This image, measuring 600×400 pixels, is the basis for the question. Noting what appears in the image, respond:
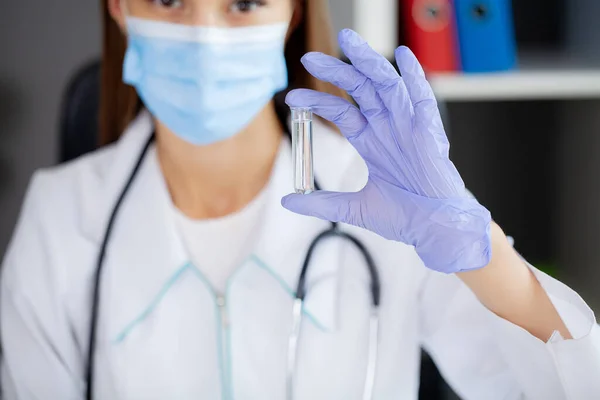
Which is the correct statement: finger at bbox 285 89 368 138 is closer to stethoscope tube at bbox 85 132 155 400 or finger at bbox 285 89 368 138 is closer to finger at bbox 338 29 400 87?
finger at bbox 338 29 400 87

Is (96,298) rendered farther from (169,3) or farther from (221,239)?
(169,3)

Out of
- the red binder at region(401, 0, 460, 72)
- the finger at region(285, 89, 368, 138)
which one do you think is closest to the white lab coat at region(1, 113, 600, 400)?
the finger at region(285, 89, 368, 138)

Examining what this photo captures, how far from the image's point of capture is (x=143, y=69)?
867mm

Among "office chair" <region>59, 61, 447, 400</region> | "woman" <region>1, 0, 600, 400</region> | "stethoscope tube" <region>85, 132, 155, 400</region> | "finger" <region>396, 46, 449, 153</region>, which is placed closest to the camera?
"finger" <region>396, 46, 449, 153</region>

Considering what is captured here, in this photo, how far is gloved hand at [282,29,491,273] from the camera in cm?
66

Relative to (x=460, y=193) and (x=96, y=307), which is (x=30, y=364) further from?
(x=460, y=193)

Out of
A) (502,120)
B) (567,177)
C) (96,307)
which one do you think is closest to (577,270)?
(567,177)

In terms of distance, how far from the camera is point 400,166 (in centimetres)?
68

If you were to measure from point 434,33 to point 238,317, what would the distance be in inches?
24.3

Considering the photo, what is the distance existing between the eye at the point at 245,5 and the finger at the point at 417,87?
263 mm

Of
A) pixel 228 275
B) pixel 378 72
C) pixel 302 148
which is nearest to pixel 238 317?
pixel 228 275

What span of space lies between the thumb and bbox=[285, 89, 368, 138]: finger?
7 cm

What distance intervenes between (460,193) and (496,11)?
2.06 ft

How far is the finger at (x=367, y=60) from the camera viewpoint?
0.67 m
